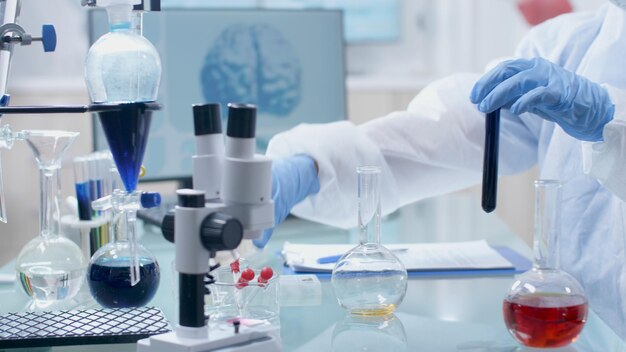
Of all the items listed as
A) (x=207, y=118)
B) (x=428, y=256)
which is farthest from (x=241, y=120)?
(x=428, y=256)

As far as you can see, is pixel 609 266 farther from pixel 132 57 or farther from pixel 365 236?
pixel 132 57

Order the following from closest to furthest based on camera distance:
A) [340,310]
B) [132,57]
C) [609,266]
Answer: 1. [132,57]
2. [340,310]
3. [609,266]

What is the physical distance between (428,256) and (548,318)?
0.55 m

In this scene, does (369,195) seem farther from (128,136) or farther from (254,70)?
(254,70)

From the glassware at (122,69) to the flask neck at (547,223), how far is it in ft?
1.52

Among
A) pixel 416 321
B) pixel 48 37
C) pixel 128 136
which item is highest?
pixel 48 37

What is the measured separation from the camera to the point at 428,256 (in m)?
1.50

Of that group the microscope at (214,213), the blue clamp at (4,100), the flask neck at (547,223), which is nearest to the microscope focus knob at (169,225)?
the microscope at (214,213)

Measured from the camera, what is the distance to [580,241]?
142 cm

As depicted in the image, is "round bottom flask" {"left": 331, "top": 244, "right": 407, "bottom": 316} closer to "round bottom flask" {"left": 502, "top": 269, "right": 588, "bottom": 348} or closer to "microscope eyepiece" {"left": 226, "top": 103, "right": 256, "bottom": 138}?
"round bottom flask" {"left": 502, "top": 269, "right": 588, "bottom": 348}

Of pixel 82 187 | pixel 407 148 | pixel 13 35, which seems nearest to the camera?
pixel 13 35

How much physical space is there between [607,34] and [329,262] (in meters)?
0.66

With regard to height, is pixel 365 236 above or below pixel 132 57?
below

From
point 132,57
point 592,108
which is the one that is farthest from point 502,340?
point 132,57
